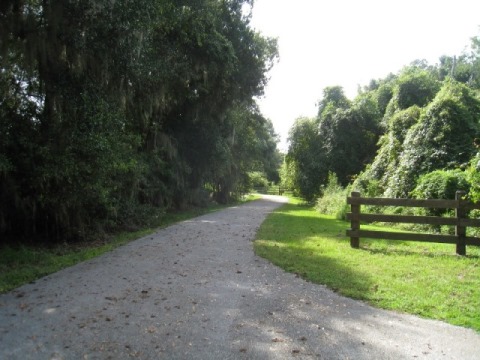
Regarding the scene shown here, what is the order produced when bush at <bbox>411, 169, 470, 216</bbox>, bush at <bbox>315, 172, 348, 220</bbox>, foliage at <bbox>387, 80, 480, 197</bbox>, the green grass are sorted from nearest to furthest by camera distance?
1. the green grass
2. bush at <bbox>411, 169, 470, 216</bbox>
3. foliage at <bbox>387, 80, 480, 197</bbox>
4. bush at <bbox>315, 172, 348, 220</bbox>

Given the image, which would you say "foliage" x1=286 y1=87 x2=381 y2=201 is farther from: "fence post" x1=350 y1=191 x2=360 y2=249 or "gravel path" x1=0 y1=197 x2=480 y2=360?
"gravel path" x1=0 y1=197 x2=480 y2=360

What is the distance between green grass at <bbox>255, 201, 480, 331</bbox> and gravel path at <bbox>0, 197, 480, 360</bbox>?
0.39 meters

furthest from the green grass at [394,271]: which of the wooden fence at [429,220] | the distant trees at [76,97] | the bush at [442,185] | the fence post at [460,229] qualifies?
the distant trees at [76,97]

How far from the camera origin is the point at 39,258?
9484mm

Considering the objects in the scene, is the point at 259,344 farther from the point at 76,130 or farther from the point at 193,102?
the point at 193,102

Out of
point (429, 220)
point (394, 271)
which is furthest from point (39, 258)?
point (429, 220)

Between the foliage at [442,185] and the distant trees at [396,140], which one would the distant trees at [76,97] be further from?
the foliage at [442,185]

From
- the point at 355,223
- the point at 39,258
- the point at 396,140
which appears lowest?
the point at 39,258

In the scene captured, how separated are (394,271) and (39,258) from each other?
7.78 metres

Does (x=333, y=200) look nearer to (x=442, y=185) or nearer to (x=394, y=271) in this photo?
(x=442, y=185)

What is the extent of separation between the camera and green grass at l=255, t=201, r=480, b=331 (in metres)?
5.59

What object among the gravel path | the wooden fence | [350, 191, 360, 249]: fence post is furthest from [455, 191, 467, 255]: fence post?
the gravel path

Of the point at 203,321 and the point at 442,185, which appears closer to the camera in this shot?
the point at 203,321

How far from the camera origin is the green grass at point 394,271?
5.59 meters
